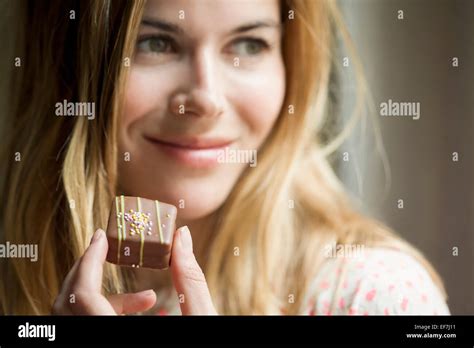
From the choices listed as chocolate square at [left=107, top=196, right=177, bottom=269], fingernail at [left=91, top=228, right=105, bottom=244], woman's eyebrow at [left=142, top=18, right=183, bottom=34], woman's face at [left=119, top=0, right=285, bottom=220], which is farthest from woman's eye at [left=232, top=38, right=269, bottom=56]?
fingernail at [left=91, top=228, right=105, bottom=244]

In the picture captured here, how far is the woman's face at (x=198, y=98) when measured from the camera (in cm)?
200

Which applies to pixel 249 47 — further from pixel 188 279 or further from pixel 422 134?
pixel 188 279

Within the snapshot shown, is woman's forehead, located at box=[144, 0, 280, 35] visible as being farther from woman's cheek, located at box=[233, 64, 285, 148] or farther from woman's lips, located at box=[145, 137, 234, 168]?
woman's lips, located at box=[145, 137, 234, 168]

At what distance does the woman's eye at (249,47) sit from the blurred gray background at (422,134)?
10.1 inches

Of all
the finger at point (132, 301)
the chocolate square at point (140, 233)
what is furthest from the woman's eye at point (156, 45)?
the finger at point (132, 301)

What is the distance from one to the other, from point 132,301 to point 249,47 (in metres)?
0.81

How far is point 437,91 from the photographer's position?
2.11 m

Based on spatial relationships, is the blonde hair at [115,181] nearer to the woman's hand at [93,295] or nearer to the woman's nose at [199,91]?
the woman's hand at [93,295]

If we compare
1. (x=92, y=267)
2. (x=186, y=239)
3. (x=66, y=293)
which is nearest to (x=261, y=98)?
(x=186, y=239)

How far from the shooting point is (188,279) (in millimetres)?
1927

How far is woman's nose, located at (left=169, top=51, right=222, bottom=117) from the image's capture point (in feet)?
6.59

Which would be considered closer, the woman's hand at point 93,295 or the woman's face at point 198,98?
the woman's hand at point 93,295

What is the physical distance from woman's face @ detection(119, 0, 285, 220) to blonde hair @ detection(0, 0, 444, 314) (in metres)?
0.04
